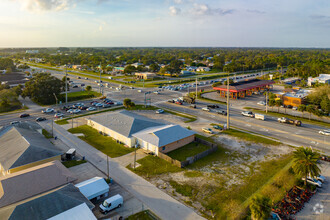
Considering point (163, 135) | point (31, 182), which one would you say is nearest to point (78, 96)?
point (163, 135)

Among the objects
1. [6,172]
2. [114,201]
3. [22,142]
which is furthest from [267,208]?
[22,142]

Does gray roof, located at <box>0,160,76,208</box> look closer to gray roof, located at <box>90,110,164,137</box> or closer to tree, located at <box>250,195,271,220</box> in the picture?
gray roof, located at <box>90,110,164,137</box>

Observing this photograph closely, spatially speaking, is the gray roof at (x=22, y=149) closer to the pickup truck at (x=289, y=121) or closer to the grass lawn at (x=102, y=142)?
the grass lawn at (x=102, y=142)

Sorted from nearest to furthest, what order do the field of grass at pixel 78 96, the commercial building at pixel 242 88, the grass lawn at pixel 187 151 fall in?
the grass lawn at pixel 187 151 < the field of grass at pixel 78 96 < the commercial building at pixel 242 88

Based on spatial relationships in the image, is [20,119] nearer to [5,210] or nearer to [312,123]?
[5,210]

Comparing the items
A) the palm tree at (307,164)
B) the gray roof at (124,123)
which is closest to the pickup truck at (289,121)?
the palm tree at (307,164)

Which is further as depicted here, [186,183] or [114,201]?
[186,183]
